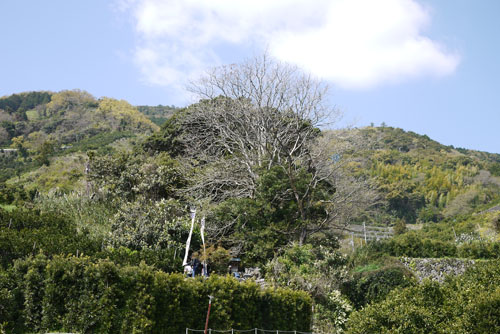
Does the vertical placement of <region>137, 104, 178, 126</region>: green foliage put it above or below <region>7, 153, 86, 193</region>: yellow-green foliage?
above

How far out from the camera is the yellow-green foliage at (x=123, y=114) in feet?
210

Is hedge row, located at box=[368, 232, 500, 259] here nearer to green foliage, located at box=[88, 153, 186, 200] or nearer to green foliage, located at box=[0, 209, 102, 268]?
green foliage, located at box=[88, 153, 186, 200]

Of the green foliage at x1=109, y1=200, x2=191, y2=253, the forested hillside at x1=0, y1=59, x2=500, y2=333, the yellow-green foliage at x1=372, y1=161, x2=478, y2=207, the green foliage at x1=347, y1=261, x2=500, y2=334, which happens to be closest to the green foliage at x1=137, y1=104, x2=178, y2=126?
the yellow-green foliage at x1=372, y1=161, x2=478, y2=207

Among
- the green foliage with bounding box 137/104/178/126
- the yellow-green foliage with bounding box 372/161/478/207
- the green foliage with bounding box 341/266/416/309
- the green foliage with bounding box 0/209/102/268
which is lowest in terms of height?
the green foliage with bounding box 341/266/416/309

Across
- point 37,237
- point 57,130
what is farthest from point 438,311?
point 57,130

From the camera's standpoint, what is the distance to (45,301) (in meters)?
9.34

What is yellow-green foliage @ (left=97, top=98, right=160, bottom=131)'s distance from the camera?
64.1 meters

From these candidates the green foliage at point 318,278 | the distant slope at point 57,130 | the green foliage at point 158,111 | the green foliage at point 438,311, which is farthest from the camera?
the green foliage at point 158,111

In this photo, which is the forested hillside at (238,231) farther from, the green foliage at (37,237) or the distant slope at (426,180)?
the distant slope at (426,180)

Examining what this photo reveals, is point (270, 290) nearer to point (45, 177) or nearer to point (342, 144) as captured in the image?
point (342, 144)

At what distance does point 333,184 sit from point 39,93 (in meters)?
77.1

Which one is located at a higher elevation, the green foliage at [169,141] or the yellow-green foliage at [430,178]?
the yellow-green foliage at [430,178]

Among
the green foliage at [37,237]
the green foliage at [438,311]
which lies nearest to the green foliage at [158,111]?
the green foliage at [37,237]

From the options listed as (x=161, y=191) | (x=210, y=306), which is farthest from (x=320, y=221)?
(x=210, y=306)
